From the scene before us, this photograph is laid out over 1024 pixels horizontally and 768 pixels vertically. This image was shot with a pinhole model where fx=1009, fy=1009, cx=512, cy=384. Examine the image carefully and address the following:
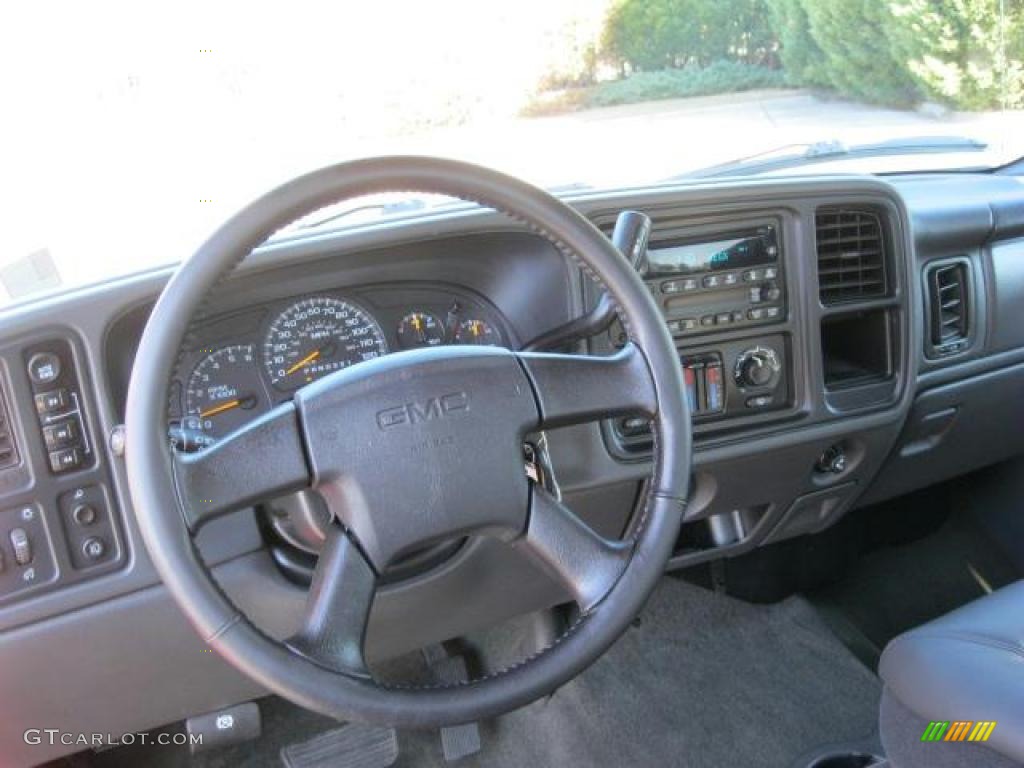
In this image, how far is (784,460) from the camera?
2234mm

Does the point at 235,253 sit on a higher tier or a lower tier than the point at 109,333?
higher

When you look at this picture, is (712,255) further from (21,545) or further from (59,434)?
(21,545)

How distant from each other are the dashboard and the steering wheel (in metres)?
0.19

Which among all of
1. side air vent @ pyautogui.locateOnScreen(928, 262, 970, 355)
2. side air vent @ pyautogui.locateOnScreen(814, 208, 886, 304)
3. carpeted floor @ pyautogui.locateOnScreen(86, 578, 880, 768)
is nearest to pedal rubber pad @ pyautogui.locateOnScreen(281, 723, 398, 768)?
carpeted floor @ pyautogui.locateOnScreen(86, 578, 880, 768)

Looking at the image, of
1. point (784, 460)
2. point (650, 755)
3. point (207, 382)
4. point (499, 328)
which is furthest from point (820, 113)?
point (207, 382)

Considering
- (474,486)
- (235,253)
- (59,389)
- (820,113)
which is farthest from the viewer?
(820,113)

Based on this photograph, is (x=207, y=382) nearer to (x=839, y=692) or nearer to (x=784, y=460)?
(x=784, y=460)

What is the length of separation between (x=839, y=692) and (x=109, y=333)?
1995mm

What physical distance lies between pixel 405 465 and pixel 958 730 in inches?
34.7

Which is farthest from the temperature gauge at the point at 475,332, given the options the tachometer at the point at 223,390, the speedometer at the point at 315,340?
the tachometer at the point at 223,390

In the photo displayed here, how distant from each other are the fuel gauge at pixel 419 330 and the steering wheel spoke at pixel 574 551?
2.04ft

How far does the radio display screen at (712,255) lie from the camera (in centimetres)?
201

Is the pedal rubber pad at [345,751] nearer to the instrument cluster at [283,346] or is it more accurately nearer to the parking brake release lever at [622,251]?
the instrument cluster at [283,346]

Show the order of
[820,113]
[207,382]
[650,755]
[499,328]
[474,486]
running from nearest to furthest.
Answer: [474,486] → [207,382] → [499,328] → [650,755] → [820,113]
